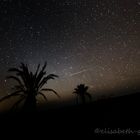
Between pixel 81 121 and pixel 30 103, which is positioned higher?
pixel 81 121

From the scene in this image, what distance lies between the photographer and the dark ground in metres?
5.43

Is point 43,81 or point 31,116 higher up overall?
point 43,81

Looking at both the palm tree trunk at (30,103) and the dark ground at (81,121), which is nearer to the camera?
the dark ground at (81,121)

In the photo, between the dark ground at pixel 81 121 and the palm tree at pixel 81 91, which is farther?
the palm tree at pixel 81 91

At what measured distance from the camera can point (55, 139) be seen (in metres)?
5.71

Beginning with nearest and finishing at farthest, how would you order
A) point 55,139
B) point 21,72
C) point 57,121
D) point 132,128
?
point 132,128, point 55,139, point 57,121, point 21,72

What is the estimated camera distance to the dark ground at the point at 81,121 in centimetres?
543

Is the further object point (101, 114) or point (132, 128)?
point (101, 114)

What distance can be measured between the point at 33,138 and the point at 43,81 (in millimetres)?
16823

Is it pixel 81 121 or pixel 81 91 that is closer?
pixel 81 121

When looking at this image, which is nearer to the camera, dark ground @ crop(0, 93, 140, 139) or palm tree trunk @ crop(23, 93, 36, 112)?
dark ground @ crop(0, 93, 140, 139)

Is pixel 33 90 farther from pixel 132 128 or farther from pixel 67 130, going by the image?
pixel 132 128

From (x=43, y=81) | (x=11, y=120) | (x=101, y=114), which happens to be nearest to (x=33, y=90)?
(x=43, y=81)

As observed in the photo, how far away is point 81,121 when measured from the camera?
5.98 metres
